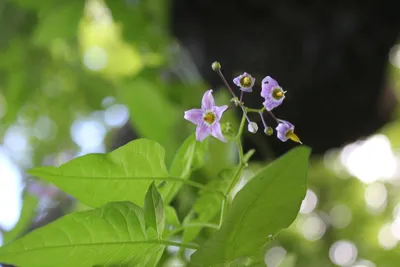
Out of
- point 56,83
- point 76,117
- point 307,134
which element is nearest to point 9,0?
point 56,83

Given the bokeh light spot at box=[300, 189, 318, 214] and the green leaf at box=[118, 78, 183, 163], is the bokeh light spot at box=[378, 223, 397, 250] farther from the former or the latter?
the green leaf at box=[118, 78, 183, 163]

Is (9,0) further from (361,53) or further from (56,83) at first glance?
(361,53)

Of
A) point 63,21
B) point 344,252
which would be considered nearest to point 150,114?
point 63,21

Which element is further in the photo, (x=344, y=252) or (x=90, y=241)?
(x=344, y=252)

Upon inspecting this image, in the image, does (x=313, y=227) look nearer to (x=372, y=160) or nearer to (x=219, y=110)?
(x=372, y=160)

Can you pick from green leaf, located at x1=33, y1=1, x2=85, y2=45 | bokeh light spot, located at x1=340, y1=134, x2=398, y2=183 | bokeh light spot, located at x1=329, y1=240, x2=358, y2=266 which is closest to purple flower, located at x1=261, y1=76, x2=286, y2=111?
green leaf, located at x1=33, y1=1, x2=85, y2=45

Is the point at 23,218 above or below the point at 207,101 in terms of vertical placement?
below
